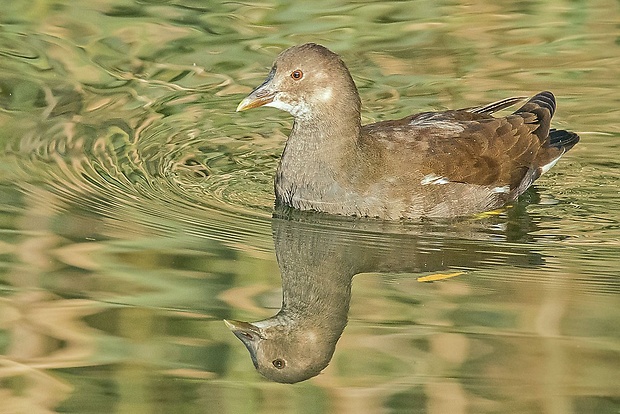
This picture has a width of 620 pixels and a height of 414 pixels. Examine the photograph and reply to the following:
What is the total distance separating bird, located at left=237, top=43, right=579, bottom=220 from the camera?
7.26 m

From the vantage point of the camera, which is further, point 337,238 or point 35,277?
point 337,238

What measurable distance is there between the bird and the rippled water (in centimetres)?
15

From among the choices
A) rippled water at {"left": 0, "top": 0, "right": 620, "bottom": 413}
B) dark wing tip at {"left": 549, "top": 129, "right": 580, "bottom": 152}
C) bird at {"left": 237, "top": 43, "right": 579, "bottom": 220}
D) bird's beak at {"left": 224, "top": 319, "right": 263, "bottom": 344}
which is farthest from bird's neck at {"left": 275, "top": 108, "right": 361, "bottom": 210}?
bird's beak at {"left": 224, "top": 319, "right": 263, "bottom": 344}

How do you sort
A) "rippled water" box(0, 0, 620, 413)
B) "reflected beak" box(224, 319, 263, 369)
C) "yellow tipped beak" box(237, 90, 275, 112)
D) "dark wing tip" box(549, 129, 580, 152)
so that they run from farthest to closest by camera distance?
"dark wing tip" box(549, 129, 580, 152) → "yellow tipped beak" box(237, 90, 275, 112) → "reflected beak" box(224, 319, 263, 369) → "rippled water" box(0, 0, 620, 413)

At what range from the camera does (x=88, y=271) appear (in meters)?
6.38

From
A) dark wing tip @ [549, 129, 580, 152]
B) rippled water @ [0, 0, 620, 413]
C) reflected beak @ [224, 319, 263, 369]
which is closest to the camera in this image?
rippled water @ [0, 0, 620, 413]

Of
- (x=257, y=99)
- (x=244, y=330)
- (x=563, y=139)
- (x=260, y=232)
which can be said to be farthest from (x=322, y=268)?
(x=563, y=139)

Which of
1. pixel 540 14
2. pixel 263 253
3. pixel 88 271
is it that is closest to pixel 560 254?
pixel 263 253

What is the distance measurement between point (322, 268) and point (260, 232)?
0.57 metres

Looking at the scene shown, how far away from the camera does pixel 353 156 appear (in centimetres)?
729

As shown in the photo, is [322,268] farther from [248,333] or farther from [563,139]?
[563,139]

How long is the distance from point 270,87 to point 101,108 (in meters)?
1.91

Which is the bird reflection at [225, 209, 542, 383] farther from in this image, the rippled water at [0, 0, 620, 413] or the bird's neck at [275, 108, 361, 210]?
the bird's neck at [275, 108, 361, 210]

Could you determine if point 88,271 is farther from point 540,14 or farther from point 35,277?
point 540,14
